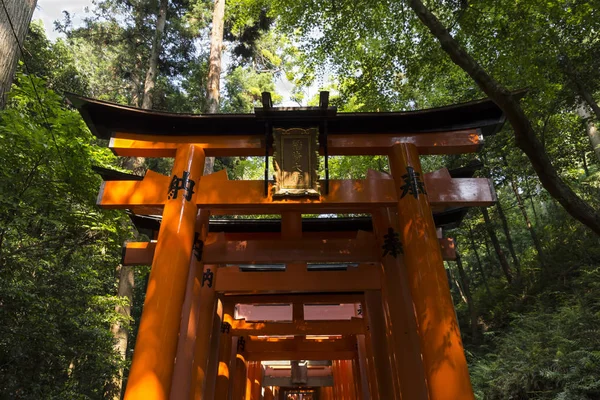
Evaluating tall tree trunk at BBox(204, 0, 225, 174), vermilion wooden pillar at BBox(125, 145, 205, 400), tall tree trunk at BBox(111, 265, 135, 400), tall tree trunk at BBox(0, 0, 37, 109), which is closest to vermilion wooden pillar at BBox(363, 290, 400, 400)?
vermilion wooden pillar at BBox(125, 145, 205, 400)

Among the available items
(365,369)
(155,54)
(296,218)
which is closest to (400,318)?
(296,218)

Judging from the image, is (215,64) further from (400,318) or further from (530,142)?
(530,142)

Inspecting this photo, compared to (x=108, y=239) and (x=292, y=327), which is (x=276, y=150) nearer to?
(x=292, y=327)

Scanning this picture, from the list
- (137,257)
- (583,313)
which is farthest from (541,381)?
(137,257)

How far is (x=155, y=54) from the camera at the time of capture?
13.1 meters

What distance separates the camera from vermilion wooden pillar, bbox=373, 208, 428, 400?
488 centimetres

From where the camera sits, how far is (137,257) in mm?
5910

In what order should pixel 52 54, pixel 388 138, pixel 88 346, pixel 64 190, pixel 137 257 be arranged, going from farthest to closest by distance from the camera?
pixel 52 54, pixel 88 346, pixel 64 190, pixel 137 257, pixel 388 138

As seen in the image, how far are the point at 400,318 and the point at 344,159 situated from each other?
9.97 metres

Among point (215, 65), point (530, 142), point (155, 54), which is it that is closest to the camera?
point (530, 142)

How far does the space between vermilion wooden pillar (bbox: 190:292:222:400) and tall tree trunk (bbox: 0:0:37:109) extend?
3.74 meters

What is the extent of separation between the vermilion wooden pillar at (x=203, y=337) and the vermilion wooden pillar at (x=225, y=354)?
3.93ft

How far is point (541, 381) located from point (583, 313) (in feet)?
7.77

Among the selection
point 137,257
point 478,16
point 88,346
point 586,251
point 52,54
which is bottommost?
point 88,346
